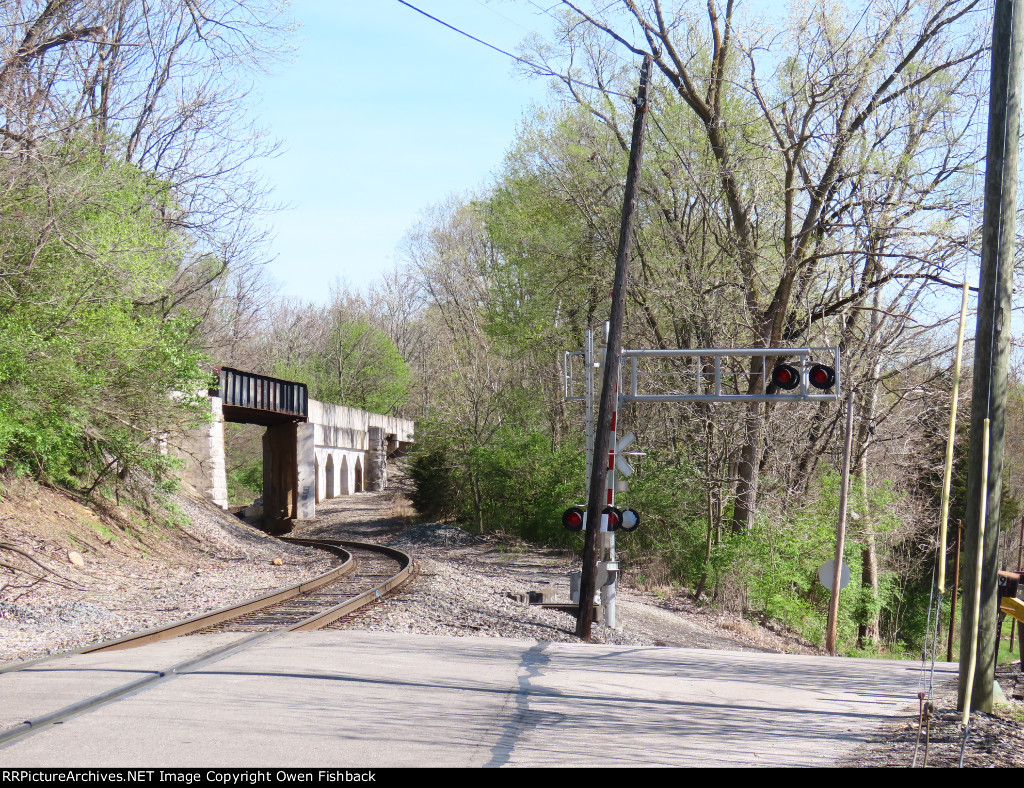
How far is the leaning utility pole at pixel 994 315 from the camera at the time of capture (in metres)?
7.36

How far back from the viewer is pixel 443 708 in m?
7.75

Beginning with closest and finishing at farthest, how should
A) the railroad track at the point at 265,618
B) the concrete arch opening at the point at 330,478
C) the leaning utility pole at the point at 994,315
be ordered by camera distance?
the leaning utility pole at the point at 994,315 → the railroad track at the point at 265,618 → the concrete arch opening at the point at 330,478

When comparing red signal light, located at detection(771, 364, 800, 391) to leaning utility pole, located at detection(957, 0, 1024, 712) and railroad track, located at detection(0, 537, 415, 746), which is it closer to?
leaning utility pole, located at detection(957, 0, 1024, 712)

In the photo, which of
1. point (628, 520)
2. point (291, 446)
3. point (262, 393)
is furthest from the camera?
point (291, 446)

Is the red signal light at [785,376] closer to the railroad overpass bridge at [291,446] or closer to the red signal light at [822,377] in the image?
the red signal light at [822,377]

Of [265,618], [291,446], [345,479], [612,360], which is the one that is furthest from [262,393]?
[612,360]

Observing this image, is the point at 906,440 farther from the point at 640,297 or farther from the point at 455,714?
the point at 455,714

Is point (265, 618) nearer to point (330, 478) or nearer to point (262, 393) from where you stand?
point (262, 393)

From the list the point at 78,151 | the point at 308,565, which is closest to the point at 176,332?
the point at 78,151

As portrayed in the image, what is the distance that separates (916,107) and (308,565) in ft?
61.8

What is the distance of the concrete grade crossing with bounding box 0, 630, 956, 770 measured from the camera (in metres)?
6.22

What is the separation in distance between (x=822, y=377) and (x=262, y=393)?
2728cm

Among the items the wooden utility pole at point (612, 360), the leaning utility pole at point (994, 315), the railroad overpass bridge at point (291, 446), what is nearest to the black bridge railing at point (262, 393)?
the railroad overpass bridge at point (291, 446)

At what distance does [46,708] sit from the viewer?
7227mm
